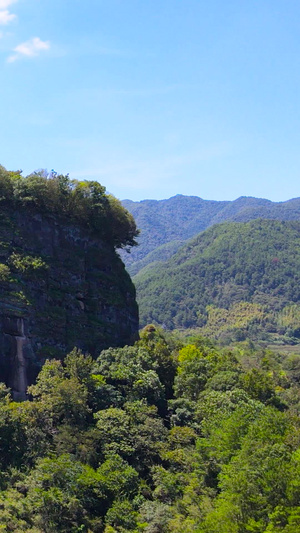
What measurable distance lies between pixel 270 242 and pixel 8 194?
135 m

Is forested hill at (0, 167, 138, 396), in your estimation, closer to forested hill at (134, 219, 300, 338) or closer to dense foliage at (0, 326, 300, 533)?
dense foliage at (0, 326, 300, 533)

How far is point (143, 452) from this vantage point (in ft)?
114

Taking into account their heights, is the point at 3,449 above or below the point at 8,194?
below

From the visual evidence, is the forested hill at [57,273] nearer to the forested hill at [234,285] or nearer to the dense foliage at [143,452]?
the dense foliage at [143,452]

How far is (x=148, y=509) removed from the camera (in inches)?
1152

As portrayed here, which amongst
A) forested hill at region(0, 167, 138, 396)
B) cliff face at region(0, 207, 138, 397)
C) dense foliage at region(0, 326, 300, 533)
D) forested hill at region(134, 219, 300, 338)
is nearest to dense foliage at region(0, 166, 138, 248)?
forested hill at region(0, 167, 138, 396)

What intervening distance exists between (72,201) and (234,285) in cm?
12179

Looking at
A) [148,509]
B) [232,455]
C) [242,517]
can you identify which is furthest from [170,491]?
[242,517]

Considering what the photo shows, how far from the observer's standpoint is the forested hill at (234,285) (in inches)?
5901

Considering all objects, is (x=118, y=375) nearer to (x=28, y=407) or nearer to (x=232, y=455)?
(x=28, y=407)

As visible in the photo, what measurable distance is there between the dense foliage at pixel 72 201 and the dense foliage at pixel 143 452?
39.7ft

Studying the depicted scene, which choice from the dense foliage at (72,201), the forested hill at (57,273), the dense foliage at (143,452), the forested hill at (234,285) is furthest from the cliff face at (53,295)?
the forested hill at (234,285)

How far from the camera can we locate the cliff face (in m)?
40.1

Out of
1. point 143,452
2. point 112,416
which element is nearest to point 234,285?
point 112,416
